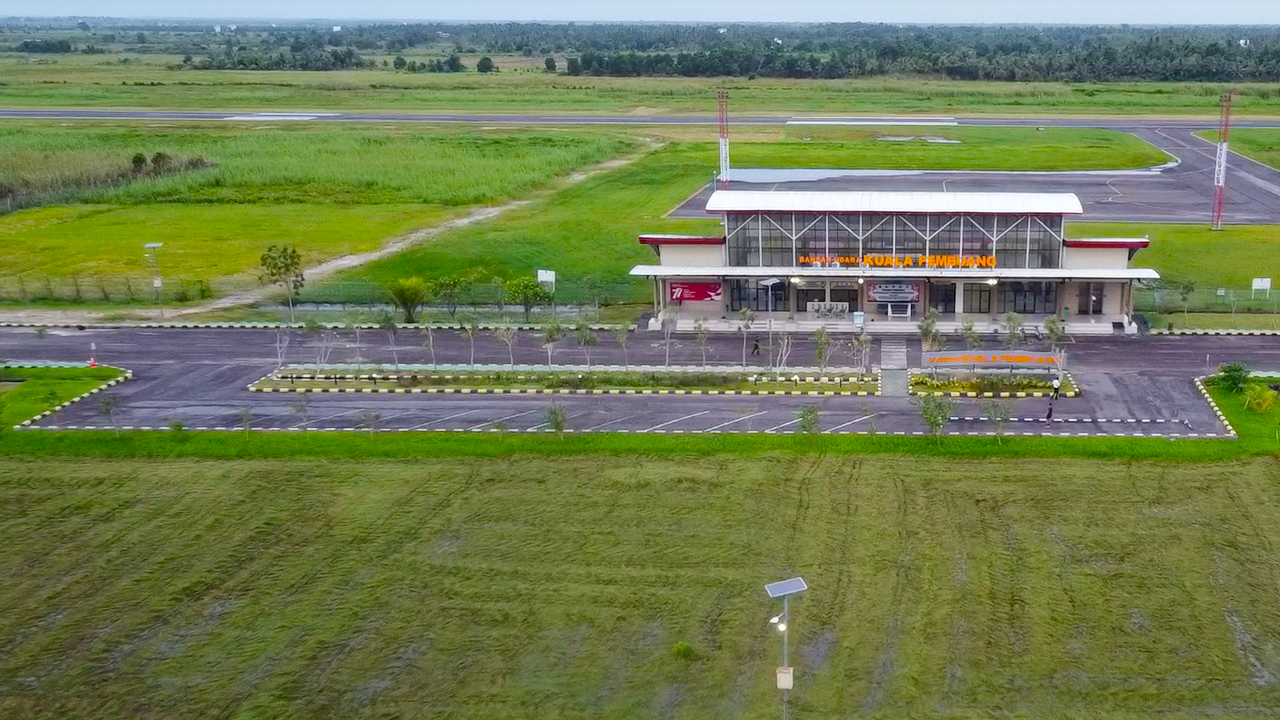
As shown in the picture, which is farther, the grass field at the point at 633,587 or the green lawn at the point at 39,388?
the green lawn at the point at 39,388

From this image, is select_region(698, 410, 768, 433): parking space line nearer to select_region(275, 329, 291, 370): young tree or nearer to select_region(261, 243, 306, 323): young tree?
select_region(275, 329, 291, 370): young tree

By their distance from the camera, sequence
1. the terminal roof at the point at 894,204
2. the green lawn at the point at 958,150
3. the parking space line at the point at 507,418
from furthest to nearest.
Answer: the green lawn at the point at 958,150 → the terminal roof at the point at 894,204 → the parking space line at the point at 507,418

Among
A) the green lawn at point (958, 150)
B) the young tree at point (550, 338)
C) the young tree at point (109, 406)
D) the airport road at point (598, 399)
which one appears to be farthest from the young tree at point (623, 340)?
the green lawn at point (958, 150)

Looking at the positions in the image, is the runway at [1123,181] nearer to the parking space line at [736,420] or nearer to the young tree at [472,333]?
the young tree at [472,333]

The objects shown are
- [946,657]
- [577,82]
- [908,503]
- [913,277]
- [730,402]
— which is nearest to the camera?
[946,657]

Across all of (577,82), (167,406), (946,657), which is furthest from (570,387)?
(577,82)

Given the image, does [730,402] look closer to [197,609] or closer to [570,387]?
[570,387]

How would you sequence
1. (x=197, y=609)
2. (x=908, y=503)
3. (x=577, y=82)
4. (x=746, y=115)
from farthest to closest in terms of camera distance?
(x=577, y=82)
(x=746, y=115)
(x=908, y=503)
(x=197, y=609)

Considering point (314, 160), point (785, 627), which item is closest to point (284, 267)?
point (785, 627)
